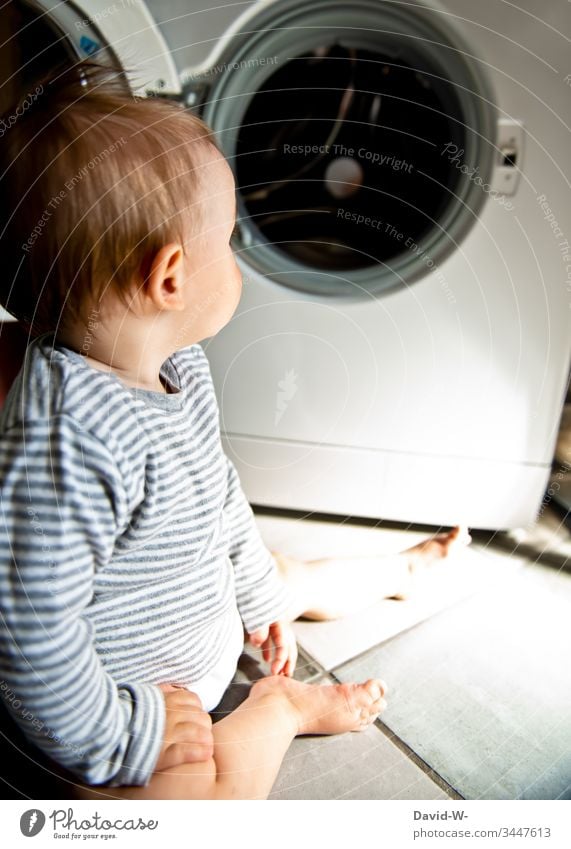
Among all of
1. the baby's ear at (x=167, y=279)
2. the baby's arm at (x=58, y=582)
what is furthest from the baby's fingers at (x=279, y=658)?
the baby's ear at (x=167, y=279)

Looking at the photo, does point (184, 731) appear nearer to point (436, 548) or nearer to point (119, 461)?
point (119, 461)

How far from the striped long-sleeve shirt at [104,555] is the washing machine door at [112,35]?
0.84 ft

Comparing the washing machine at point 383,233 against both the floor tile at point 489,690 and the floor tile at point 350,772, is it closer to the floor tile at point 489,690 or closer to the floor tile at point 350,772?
the floor tile at point 489,690

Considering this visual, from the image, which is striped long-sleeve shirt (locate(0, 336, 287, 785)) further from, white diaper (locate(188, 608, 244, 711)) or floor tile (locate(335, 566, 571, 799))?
floor tile (locate(335, 566, 571, 799))

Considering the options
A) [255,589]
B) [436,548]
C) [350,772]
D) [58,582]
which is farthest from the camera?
[436,548]

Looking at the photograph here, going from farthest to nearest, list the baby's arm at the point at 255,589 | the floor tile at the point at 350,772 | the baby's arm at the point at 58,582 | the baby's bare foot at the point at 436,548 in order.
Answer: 1. the baby's bare foot at the point at 436,548
2. the baby's arm at the point at 255,589
3. the floor tile at the point at 350,772
4. the baby's arm at the point at 58,582

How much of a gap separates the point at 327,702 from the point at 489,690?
0.50 ft

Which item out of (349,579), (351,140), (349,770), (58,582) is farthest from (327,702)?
(351,140)

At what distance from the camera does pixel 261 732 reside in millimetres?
525

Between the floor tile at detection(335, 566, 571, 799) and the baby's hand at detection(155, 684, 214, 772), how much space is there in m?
0.16

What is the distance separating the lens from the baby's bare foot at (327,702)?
0.54m

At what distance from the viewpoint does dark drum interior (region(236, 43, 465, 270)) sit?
0.64 meters

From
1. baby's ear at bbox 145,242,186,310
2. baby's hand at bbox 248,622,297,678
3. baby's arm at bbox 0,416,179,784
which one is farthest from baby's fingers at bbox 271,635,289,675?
baby's ear at bbox 145,242,186,310
